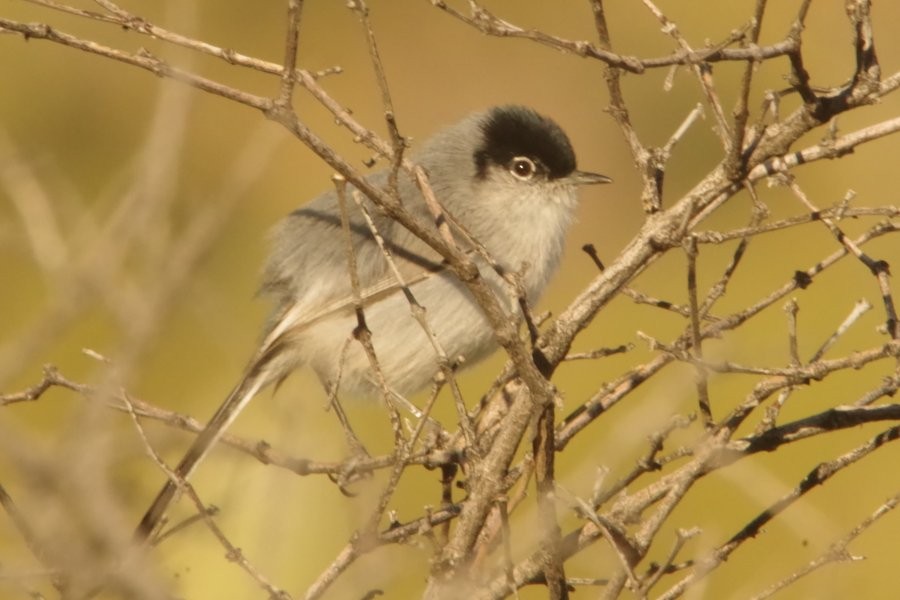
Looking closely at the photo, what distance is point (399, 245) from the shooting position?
3.44 meters

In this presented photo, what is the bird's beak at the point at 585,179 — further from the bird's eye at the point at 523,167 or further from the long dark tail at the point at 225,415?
the long dark tail at the point at 225,415

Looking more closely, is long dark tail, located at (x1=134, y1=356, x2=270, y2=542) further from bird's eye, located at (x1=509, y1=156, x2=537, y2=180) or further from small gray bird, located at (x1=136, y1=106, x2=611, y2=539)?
bird's eye, located at (x1=509, y1=156, x2=537, y2=180)

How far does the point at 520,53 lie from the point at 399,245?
135 inches

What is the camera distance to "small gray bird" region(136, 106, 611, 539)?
11.1ft

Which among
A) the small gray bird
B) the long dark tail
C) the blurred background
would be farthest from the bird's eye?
the long dark tail

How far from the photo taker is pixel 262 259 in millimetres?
4551

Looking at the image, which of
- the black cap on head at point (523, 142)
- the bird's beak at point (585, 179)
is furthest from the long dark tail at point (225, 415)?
the bird's beak at point (585, 179)

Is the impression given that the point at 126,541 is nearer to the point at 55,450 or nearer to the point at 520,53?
the point at 55,450

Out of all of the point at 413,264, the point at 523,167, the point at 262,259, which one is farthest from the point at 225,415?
the point at 262,259

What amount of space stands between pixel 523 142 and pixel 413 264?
0.61 meters

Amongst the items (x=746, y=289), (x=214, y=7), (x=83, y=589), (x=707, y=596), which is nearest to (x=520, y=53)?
(x=214, y=7)

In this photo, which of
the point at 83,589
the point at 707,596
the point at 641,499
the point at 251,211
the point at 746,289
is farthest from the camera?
the point at 251,211

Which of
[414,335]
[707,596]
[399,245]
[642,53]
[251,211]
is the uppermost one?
[642,53]

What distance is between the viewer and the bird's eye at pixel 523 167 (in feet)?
12.5
